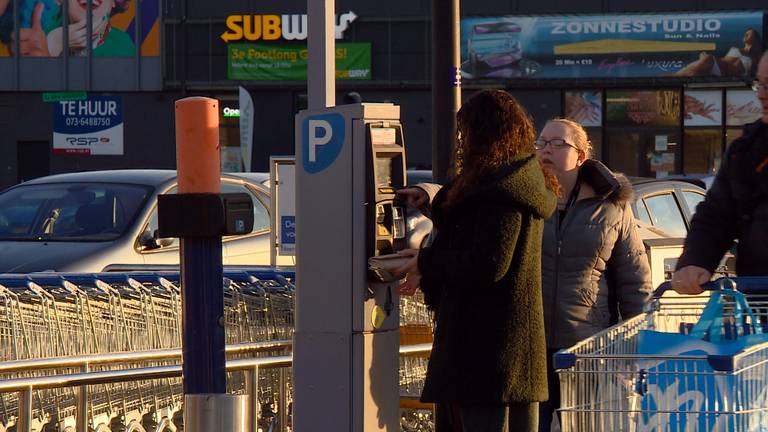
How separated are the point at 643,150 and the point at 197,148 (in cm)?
3093

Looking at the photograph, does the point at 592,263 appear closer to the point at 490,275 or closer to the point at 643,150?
the point at 490,275

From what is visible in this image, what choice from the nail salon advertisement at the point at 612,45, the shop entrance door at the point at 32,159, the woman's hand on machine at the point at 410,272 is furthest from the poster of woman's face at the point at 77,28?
the woman's hand on machine at the point at 410,272

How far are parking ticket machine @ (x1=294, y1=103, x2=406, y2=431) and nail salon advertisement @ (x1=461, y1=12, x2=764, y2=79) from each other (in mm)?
29959

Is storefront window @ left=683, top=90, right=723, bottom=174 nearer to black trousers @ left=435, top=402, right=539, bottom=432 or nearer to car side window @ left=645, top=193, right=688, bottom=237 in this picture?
car side window @ left=645, top=193, right=688, bottom=237

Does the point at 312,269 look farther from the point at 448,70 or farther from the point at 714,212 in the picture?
the point at 448,70

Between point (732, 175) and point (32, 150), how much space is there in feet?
114

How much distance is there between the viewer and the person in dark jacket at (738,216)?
4043 mm

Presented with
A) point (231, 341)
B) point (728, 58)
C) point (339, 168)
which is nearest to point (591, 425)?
point (339, 168)

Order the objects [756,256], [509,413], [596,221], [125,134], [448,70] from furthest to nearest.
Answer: [125,134], [448,70], [596,221], [509,413], [756,256]

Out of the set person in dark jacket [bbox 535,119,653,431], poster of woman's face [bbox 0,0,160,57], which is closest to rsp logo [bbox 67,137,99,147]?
poster of woman's face [bbox 0,0,160,57]

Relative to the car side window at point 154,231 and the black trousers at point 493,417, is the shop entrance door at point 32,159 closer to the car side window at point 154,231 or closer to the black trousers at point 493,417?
the car side window at point 154,231

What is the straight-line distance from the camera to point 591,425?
3.58 metres

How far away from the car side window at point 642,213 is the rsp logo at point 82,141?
92.7ft

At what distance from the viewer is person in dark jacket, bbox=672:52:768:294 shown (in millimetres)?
4043
